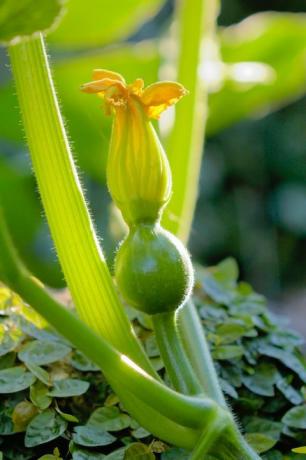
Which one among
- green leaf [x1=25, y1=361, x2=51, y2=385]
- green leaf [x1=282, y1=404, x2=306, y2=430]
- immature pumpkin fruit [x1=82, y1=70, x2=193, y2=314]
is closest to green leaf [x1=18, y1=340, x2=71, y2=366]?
green leaf [x1=25, y1=361, x2=51, y2=385]

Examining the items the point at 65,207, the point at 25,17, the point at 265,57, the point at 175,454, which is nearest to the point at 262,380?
the point at 175,454

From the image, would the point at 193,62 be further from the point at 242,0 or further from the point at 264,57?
the point at 242,0

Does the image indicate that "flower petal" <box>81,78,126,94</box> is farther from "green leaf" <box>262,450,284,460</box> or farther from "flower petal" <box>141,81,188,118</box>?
"green leaf" <box>262,450,284,460</box>

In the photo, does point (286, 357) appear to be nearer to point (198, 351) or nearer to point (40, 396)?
point (198, 351)

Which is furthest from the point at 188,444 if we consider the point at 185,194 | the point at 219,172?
the point at 219,172

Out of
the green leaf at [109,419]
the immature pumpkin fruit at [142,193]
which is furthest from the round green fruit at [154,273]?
the green leaf at [109,419]

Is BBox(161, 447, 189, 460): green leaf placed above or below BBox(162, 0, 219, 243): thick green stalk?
below
